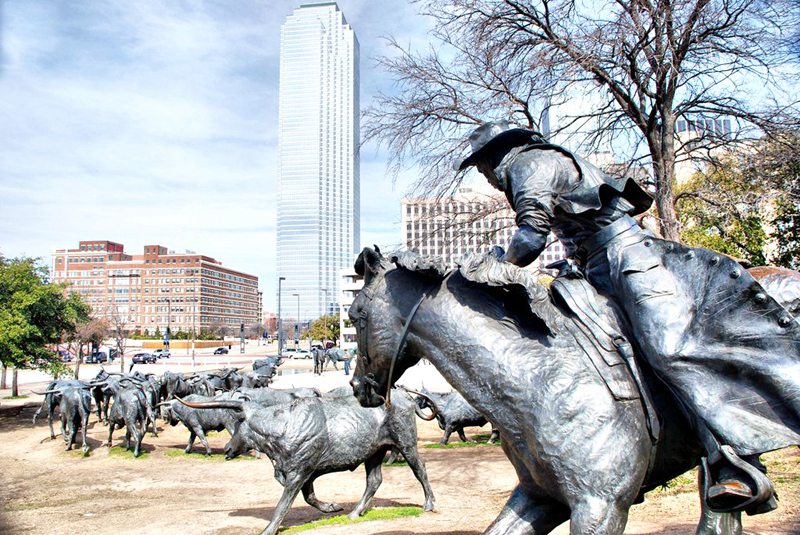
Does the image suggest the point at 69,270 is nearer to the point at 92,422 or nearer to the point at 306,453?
the point at 92,422

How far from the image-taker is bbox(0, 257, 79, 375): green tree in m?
16.9

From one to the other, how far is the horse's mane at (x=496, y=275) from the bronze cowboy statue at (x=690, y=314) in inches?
7.8

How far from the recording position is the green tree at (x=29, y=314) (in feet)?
55.5

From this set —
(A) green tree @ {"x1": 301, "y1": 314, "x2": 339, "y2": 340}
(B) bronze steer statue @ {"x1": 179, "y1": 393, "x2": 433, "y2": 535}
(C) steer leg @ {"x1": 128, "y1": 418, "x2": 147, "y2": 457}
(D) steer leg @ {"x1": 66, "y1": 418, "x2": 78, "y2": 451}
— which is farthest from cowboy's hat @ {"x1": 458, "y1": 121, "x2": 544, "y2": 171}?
(A) green tree @ {"x1": 301, "y1": 314, "x2": 339, "y2": 340}

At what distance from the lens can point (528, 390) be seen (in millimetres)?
2445

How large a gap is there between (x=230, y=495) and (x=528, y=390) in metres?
8.92

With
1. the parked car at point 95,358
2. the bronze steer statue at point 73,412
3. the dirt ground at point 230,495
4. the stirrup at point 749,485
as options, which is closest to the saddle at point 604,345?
the stirrup at point 749,485

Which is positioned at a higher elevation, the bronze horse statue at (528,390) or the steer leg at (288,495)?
the bronze horse statue at (528,390)

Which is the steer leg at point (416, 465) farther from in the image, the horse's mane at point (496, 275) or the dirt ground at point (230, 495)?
the horse's mane at point (496, 275)

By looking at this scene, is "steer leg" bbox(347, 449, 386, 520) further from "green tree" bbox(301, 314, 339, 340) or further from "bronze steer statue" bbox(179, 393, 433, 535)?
"green tree" bbox(301, 314, 339, 340)

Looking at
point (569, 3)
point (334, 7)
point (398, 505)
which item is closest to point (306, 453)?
point (398, 505)

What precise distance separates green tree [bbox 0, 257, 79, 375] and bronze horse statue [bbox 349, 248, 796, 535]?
1798cm

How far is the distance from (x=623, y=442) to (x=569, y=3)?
11191 mm

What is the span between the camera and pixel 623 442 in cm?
237
